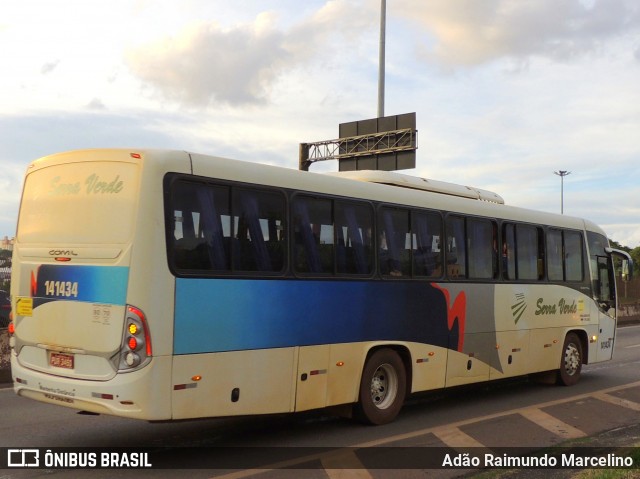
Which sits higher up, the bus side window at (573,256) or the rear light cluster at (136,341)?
the bus side window at (573,256)

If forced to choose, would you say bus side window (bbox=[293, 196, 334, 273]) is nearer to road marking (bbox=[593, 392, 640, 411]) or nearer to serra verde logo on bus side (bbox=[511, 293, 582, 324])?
serra verde logo on bus side (bbox=[511, 293, 582, 324])

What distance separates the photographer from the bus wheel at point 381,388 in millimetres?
9305

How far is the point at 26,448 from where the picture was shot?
779cm

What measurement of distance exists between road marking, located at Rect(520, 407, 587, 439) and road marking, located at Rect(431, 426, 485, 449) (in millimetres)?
1216

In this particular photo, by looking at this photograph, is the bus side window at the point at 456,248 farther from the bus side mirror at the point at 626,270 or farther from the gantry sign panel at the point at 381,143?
the gantry sign panel at the point at 381,143

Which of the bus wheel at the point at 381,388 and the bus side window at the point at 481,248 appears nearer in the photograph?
the bus wheel at the point at 381,388

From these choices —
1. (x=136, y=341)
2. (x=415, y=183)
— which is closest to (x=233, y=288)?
(x=136, y=341)

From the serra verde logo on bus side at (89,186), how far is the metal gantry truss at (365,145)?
23.5 m

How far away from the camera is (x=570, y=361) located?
13812 millimetres

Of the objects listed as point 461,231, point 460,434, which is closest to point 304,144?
point 461,231

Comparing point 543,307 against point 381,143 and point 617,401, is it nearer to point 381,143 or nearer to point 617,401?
point 617,401

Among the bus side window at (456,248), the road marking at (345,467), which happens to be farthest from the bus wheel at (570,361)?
the road marking at (345,467)

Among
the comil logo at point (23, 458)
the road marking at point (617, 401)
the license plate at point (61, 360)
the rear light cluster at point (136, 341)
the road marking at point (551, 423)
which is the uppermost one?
the rear light cluster at point (136, 341)

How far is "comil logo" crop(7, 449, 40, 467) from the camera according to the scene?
713 centimetres
